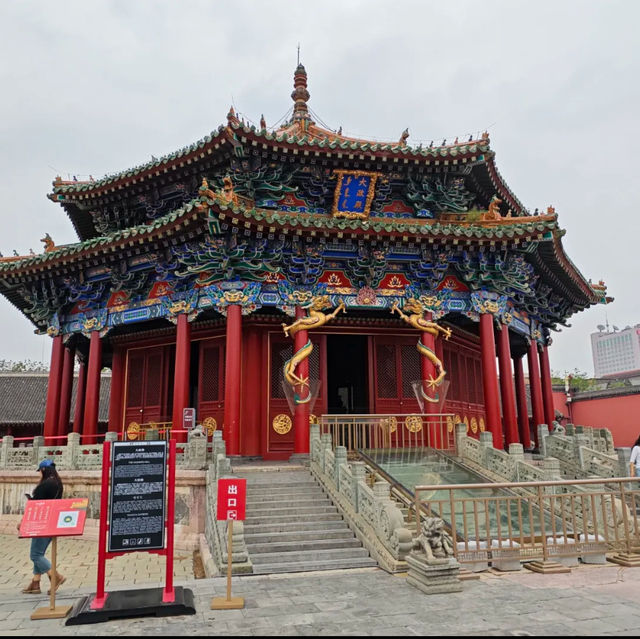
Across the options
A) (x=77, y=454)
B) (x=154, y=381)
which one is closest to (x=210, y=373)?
(x=154, y=381)

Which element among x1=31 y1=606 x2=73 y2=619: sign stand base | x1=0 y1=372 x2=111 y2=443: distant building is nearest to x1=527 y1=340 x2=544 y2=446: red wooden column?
x1=31 y1=606 x2=73 y2=619: sign stand base

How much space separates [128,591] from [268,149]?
1086 cm

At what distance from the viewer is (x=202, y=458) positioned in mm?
11148

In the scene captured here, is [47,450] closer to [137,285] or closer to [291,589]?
[137,285]

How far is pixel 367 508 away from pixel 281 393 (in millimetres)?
6465

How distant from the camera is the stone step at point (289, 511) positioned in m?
9.48

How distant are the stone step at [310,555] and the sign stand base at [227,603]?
1935 millimetres

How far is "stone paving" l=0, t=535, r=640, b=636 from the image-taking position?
17.3 feet

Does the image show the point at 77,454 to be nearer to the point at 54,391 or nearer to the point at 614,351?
the point at 54,391

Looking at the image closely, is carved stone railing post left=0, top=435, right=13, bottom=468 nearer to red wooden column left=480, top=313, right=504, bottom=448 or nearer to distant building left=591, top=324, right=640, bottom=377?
red wooden column left=480, top=313, right=504, bottom=448

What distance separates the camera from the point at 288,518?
9.39 metres

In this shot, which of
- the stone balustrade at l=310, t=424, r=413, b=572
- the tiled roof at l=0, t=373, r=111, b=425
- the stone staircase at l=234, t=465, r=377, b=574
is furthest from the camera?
the tiled roof at l=0, t=373, r=111, b=425

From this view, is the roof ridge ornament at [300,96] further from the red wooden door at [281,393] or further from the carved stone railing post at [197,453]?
the carved stone railing post at [197,453]

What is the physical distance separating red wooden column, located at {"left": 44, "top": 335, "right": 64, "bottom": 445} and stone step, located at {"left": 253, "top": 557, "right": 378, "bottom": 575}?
11.0 m
